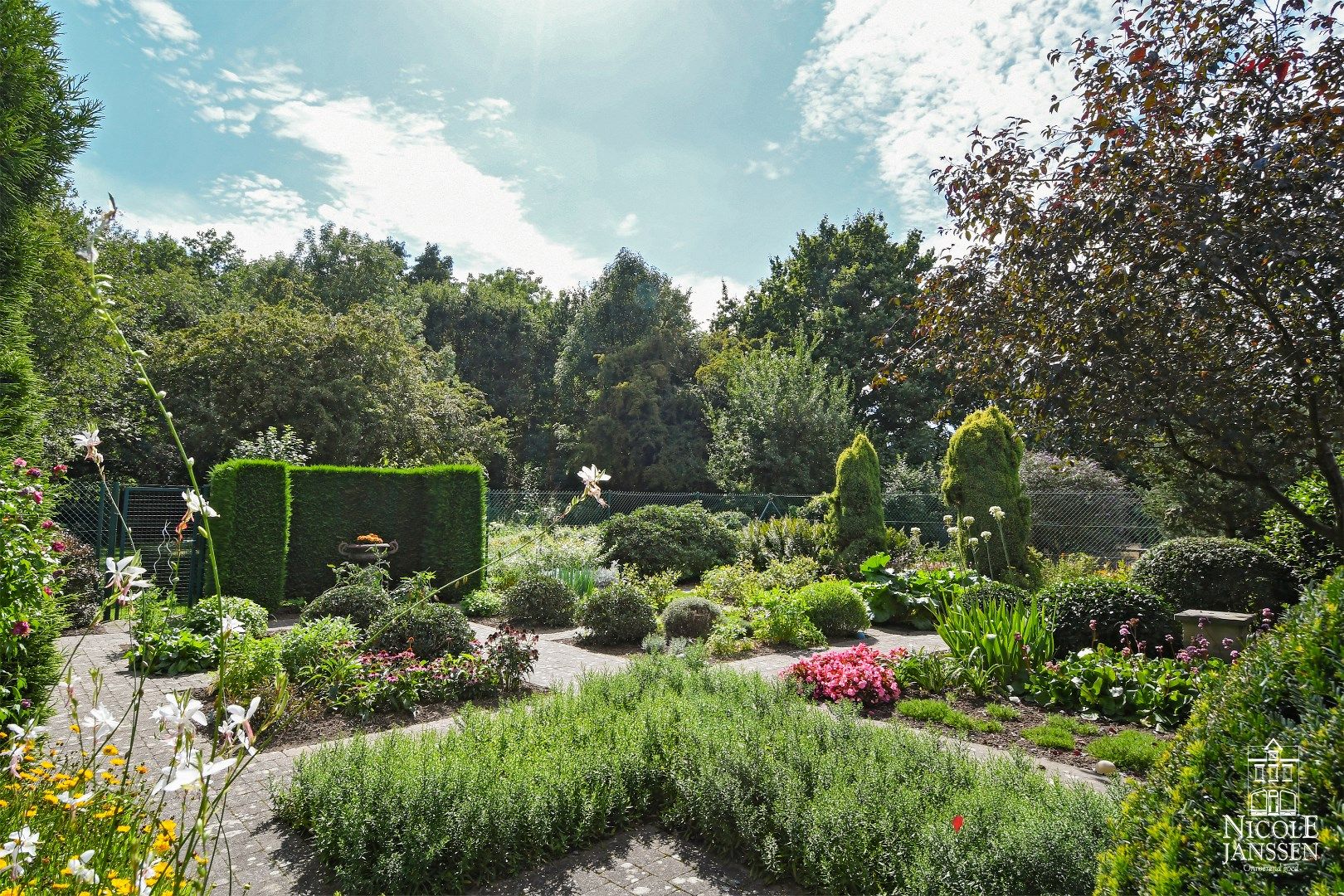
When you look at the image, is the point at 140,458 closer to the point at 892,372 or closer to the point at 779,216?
the point at 779,216

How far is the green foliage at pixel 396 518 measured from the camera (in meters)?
10.9

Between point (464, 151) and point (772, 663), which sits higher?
point (464, 151)

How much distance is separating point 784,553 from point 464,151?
838 centimetres

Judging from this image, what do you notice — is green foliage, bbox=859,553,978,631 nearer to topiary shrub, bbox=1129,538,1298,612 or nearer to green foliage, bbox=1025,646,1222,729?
topiary shrub, bbox=1129,538,1298,612

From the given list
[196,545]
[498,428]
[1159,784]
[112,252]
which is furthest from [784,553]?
[112,252]

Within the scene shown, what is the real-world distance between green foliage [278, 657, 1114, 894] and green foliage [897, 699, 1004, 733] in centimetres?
119

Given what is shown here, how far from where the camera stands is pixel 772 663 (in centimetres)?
700

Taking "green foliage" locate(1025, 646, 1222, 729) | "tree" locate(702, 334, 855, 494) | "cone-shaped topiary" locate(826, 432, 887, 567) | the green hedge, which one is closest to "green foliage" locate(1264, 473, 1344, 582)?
"green foliage" locate(1025, 646, 1222, 729)

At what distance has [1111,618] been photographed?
243 inches

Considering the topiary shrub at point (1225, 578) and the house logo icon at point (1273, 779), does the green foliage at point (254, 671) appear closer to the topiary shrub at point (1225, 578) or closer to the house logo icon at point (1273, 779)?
the house logo icon at point (1273, 779)

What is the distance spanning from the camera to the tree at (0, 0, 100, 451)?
3680 mm

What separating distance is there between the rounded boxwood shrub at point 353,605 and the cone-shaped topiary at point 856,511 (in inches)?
303

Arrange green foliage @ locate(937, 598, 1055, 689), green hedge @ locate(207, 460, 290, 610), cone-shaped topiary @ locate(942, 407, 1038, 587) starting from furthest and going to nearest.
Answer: cone-shaped topiary @ locate(942, 407, 1038, 587) < green hedge @ locate(207, 460, 290, 610) < green foliage @ locate(937, 598, 1055, 689)

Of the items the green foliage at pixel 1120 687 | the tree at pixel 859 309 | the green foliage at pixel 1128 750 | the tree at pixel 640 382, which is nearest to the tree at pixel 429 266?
the tree at pixel 640 382
